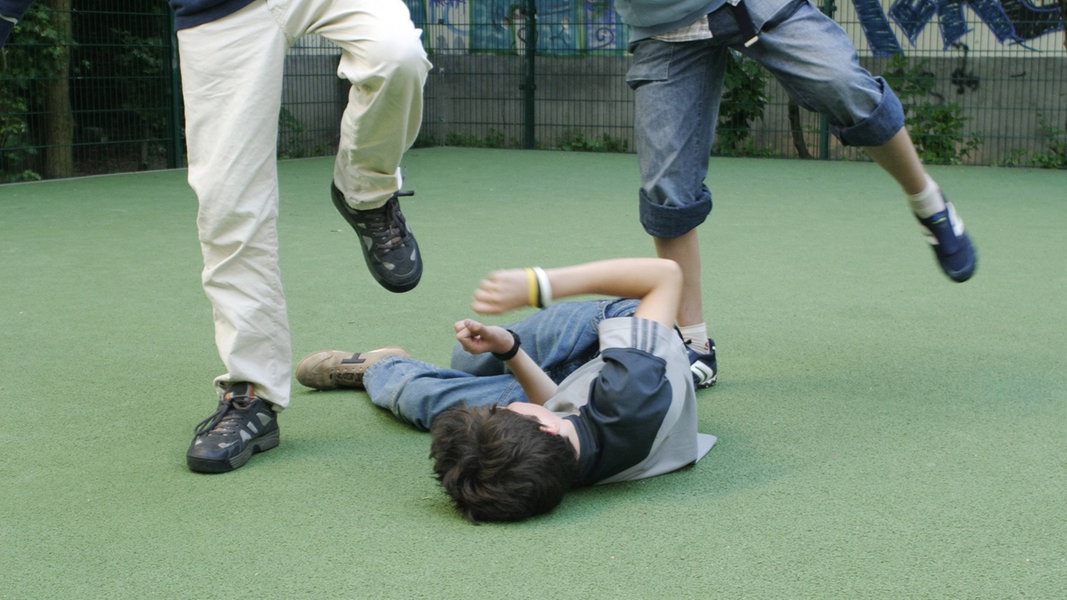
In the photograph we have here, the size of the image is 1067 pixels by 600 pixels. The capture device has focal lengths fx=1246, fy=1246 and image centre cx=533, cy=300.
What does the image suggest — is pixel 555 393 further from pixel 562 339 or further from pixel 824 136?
pixel 824 136

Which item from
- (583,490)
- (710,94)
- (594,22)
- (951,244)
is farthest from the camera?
(594,22)

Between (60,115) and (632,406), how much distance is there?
762 cm

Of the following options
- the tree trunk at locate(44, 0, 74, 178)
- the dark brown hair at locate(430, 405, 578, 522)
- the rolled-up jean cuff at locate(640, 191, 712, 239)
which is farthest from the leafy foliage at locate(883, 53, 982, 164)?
the dark brown hair at locate(430, 405, 578, 522)

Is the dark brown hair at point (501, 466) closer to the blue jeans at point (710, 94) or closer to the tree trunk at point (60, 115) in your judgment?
the blue jeans at point (710, 94)

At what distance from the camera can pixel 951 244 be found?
3.11 m

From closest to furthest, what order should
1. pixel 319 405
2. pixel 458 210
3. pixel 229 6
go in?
pixel 229 6, pixel 319 405, pixel 458 210

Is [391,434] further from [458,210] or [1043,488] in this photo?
[458,210]

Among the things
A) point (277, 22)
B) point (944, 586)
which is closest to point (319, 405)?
point (277, 22)

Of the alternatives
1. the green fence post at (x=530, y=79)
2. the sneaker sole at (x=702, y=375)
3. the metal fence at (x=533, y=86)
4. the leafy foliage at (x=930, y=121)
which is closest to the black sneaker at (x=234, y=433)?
the sneaker sole at (x=702, y=375)

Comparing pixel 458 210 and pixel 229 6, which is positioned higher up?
pixel 229 6

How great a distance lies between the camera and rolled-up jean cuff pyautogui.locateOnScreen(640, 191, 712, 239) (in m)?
3.20

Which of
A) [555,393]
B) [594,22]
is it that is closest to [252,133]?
[555,393]

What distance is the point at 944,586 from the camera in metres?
1.93

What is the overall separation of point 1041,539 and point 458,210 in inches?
198
